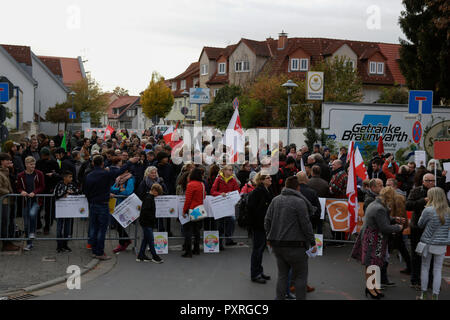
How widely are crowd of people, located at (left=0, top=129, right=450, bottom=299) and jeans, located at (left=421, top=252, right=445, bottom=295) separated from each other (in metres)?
0.02

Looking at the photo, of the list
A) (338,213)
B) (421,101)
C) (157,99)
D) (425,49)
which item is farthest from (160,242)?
(157,99)

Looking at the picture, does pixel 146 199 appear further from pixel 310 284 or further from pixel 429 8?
pixel 429 8

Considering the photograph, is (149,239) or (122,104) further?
(122,104)

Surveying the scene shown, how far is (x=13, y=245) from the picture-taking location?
1000cm

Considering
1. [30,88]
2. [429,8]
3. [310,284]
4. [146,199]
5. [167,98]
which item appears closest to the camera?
[310,284]

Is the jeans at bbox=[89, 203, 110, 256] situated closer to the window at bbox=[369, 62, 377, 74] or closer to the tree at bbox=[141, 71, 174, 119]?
the window at bbox=[369, 62, 377, 74]

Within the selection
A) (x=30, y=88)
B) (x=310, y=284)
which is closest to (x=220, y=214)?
(x=310, y=284)

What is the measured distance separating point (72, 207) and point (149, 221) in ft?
6.03

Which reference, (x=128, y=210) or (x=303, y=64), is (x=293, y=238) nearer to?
(x=128, y=210)

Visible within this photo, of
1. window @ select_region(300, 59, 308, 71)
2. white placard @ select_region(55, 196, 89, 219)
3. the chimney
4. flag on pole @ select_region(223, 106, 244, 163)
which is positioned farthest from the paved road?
the chimney

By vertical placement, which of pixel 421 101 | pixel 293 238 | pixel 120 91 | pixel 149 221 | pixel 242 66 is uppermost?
pixel 120 91

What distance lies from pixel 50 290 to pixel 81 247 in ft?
9.41

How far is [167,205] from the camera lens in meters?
10.6

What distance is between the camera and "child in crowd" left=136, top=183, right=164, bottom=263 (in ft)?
30.8
